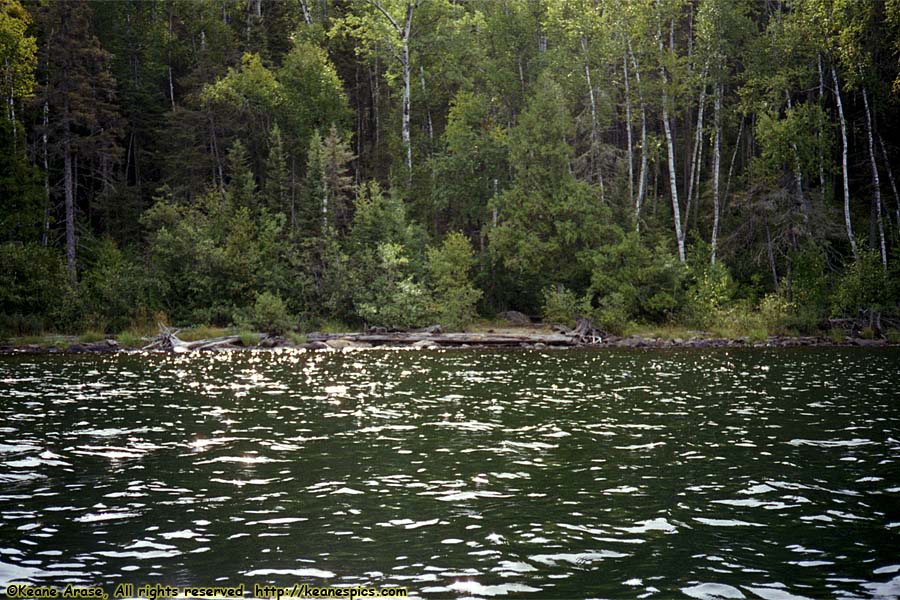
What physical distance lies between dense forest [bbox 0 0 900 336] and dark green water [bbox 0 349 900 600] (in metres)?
21.4

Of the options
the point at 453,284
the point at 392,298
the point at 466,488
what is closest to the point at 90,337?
the point at 392,298

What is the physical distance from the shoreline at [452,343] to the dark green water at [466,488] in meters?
15.2

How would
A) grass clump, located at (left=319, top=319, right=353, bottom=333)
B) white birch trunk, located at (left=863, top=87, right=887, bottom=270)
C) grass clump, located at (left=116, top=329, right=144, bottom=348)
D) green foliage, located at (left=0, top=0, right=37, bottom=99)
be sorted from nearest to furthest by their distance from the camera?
1. grass clump, located at (left=116, top=329, right=144, bottom=348)
2. white birch trunk, located at (left=863, top=87, right=887, bottom=270)
3. grass clump, located at (left=319, top=319, right=353, bottom=333)
4. green foliage, located at (left=0, top=0, right=37, bottom=99)

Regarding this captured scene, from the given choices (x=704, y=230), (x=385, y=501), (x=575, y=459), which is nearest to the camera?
(x=385, y=501)

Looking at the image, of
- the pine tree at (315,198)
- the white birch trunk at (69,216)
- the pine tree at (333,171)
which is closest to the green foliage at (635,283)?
the pine tree at (333,171)

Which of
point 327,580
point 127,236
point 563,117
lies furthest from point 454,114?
point 327,580

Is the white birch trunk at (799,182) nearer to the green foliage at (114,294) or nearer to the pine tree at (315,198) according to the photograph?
the pine tree at (315,198)

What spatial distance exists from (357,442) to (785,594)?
9.37 metres

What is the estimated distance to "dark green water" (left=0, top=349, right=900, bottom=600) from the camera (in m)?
8.20

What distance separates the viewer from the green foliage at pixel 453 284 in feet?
154

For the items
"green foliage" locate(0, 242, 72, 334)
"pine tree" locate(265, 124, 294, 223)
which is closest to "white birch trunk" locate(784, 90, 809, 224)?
"pine tree" locate(265, 124, 294, 223)

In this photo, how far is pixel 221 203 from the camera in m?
50.6

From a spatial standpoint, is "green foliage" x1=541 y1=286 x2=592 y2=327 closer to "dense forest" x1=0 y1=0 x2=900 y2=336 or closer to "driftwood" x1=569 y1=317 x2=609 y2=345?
"dense forest" x1=0 y1=0 x2=900 y2=336

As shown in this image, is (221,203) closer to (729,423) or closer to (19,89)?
(19,89)
